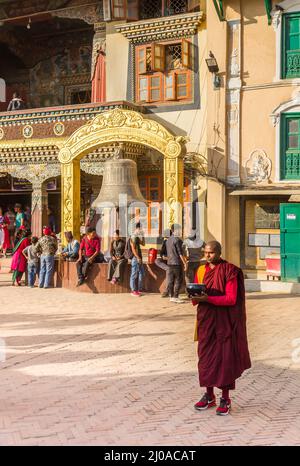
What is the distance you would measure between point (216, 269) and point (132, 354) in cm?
275

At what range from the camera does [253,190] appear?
15.8 metres

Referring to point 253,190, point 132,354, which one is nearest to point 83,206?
point 253,190

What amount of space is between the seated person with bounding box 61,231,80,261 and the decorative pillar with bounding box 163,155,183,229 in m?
2.39

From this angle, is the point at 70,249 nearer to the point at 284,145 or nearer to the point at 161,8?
the point at 284,145

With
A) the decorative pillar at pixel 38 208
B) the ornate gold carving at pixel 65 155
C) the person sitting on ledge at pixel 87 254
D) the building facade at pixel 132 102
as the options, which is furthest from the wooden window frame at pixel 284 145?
the decorative pillar at pixel 38 208

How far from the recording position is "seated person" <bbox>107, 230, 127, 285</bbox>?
1357cm

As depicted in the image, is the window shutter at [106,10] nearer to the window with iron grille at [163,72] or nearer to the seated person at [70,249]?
the window with iron grille at [163,72]

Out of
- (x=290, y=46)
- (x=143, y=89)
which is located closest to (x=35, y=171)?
(x=143, y=89)

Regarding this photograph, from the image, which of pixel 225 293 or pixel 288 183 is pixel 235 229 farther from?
pixel 225 293

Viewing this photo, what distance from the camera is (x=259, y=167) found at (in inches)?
627

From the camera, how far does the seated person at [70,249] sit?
47.5 ft

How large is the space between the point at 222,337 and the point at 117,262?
27.1 ft

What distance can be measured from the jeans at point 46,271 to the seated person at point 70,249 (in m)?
0.38
